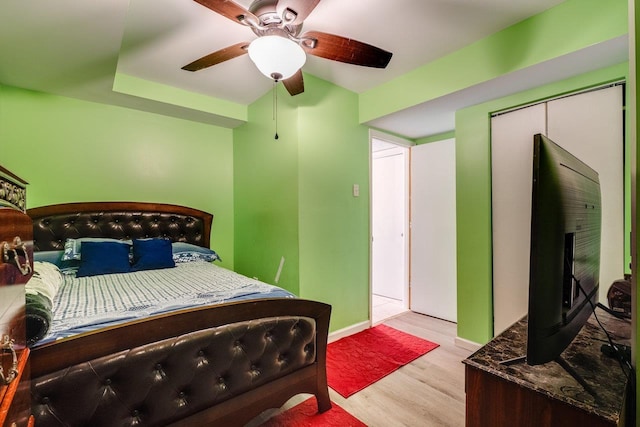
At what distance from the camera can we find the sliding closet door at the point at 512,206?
2219 mm

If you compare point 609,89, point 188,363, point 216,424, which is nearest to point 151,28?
point 188,363

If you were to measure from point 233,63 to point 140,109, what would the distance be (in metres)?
1.20

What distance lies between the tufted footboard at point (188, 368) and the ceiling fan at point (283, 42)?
131 centimetres

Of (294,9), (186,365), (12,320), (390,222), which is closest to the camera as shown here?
(12,320)

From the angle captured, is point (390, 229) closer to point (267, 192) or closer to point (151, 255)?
point (267, 192)

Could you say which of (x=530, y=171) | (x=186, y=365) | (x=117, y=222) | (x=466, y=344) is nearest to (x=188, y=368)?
(x=186, y=365)

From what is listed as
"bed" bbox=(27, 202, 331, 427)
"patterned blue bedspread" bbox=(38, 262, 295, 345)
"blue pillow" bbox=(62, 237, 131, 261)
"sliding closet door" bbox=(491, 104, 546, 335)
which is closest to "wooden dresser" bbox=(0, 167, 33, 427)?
"bed" bbox=(27, 202, 331, 427)

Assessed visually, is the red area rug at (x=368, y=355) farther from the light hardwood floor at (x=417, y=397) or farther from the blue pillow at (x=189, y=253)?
the blue pillow at (x=189, y=253)

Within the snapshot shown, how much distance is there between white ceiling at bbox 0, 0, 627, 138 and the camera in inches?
61.1

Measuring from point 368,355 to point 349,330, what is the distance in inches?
16.5

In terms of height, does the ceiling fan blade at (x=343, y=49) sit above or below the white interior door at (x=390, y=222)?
above

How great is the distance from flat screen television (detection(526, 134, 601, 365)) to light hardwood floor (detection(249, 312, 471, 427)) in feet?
3.80

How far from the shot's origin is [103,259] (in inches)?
89.3

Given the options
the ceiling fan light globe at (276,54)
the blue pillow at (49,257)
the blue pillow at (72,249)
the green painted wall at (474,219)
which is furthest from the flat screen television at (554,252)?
the blue pillow at (49,257)
